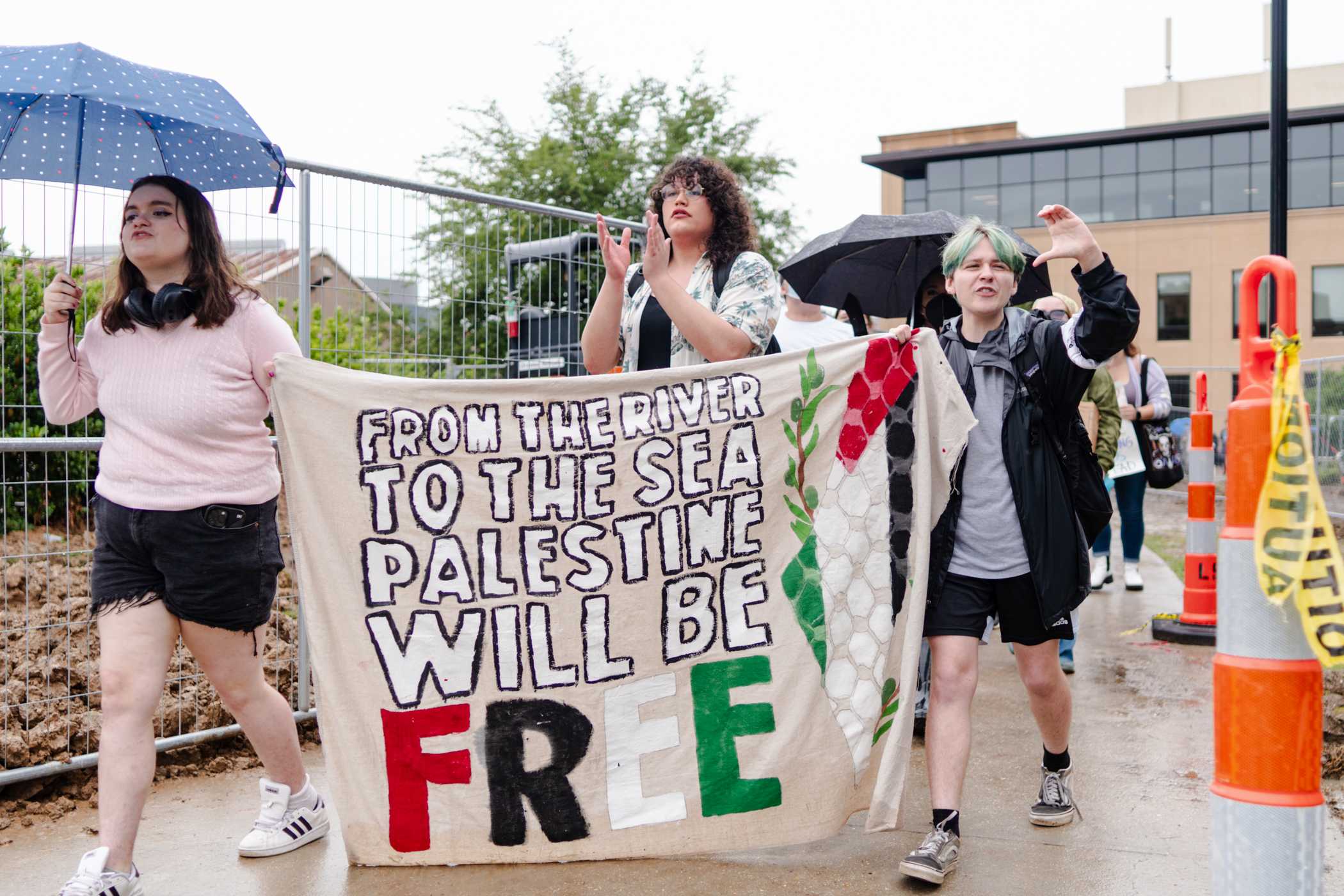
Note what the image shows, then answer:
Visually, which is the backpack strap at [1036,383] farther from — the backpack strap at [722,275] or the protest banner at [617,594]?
the backpack strap at [722,275]

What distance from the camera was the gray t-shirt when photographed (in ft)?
12.4

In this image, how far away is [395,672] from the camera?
12.2 ft

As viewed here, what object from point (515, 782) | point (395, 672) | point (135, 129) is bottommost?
point (515, 782)

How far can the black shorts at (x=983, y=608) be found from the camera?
3.79 m

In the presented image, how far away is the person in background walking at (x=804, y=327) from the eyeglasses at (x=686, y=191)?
2455 millimetres

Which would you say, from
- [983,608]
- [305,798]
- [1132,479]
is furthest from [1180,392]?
[305,798]

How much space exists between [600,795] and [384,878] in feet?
2.23

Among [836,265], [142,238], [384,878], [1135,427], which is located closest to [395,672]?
[384,878]

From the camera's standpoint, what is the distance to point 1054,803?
163 inches

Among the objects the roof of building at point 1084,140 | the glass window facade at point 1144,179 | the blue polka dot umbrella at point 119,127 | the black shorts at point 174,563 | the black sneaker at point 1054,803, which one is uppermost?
the roof of building at point 1084,140

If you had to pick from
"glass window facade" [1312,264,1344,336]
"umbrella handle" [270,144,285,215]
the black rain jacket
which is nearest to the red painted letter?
the black rain jacket

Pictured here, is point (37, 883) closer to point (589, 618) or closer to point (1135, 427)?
point (589, 618)

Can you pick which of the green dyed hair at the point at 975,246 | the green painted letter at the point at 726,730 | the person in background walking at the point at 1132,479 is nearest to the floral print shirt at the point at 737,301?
the green dyed hair at the point at 975,246

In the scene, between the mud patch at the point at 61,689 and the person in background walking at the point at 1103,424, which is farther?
the person in background walking at the point at 1103,424
